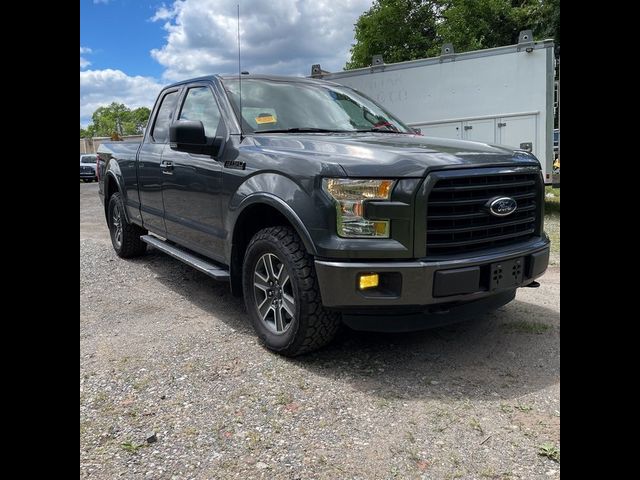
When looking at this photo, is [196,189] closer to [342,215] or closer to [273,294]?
[273,294]

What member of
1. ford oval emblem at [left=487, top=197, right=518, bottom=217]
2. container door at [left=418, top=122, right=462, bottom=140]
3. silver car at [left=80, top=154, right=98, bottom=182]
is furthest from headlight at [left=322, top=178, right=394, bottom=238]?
silver car at [left=80, top=154, right=98, bottom=182]

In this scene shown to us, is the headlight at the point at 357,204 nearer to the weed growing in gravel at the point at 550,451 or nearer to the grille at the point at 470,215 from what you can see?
the grille at the point at 470,215

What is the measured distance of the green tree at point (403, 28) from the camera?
27234 mm

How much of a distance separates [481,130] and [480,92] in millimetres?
717

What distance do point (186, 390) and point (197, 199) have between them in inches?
68.2

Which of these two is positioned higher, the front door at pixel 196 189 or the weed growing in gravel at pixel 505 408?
the front door at pixel 196 189

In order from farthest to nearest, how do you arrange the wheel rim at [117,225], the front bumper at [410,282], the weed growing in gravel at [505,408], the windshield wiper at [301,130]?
the wheel rim at [117,225] → the windshield wiper at [301,130] → the front bumper at [410,282] → the weed growing in gravel at [505,408]

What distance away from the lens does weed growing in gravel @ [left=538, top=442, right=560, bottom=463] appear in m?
2.42

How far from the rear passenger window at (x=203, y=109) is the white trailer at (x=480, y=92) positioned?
676cm

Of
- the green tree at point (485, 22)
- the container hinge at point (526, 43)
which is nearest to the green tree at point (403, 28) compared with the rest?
the green tree at point (485, 22)

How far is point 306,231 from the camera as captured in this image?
3127mm
